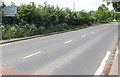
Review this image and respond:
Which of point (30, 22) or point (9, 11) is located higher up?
point (9, 11)

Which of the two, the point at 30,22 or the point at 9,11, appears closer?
the point at 9,11

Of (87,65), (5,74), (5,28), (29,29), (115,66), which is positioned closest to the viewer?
(5,74)

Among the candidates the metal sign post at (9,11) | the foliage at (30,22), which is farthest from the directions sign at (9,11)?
the foliage at (30,22)

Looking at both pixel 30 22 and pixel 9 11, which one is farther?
pixel 30 22

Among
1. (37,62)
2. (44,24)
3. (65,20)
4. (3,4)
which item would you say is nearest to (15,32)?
(3,4)

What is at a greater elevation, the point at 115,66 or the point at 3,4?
the point at 3,4

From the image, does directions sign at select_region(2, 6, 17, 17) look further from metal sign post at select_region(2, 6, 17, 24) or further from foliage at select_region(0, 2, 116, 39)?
foliage at select_region(0, 2, 116, 39)

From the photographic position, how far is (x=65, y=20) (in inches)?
1522

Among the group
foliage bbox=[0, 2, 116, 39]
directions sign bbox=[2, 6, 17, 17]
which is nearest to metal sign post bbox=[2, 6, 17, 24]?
directions sign bbox=[2, 6, 17, 17]

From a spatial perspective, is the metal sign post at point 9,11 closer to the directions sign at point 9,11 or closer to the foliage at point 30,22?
the directions sign at point 9,11

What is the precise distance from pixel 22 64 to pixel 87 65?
2.67 metres

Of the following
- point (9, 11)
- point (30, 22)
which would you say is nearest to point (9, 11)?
point (9, 11)

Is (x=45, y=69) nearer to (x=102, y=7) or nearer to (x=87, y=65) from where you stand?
(x=87, y=65)

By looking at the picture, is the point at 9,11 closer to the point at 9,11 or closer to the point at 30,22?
the point at 9,11
